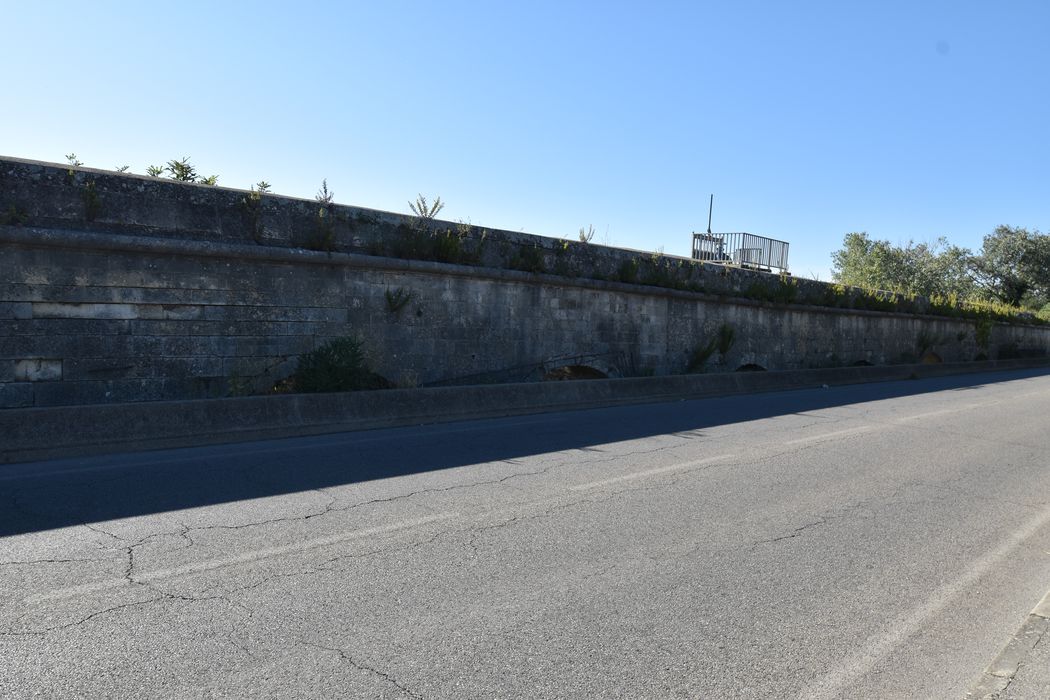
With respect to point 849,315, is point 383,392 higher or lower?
lower

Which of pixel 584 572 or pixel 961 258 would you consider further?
pixel 961 258

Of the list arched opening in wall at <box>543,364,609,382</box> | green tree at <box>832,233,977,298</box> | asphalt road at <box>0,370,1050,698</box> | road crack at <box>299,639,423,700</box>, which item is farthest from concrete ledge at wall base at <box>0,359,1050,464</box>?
green tree at <box>832,233,977,298</box>

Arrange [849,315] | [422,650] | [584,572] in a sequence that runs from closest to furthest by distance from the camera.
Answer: [422,650] < [584,572] < [849,315]

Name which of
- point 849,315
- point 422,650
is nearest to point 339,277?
point 422,650

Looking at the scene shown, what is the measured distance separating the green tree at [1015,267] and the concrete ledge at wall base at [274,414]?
2014 inches

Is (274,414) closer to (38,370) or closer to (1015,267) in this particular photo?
(38,370)

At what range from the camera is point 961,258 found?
186 ft

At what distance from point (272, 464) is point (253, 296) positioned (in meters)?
4.33

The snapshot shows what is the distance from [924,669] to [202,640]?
334 cm

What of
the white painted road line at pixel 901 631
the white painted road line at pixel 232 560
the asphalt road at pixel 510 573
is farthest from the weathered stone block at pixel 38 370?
the white painted road line at pixel 901 631

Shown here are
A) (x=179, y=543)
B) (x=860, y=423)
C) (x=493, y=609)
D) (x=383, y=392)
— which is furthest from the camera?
(x=860, y=423)

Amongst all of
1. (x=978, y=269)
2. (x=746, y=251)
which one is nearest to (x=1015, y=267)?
(x=978, y=269)

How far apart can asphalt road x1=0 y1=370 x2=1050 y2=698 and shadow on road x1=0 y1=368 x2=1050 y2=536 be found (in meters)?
0.05

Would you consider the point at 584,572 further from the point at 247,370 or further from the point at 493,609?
the point at 247,370
